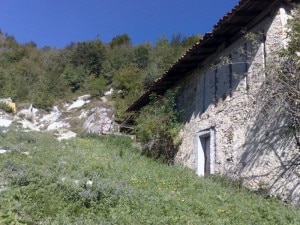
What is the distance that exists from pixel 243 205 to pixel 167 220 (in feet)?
7.10

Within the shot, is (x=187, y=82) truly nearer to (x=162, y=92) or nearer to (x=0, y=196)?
(x=162, y=92)

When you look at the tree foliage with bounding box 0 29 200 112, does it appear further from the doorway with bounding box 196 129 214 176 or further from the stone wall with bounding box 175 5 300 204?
the stone wall with bounding box 175 5 300 204

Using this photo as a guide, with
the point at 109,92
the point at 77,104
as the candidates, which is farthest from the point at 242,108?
the point at 77,104

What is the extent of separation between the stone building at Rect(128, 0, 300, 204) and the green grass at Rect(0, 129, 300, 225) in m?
0.97

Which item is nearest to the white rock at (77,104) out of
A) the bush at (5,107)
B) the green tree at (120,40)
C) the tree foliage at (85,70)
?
the tree foliage at (85,70)

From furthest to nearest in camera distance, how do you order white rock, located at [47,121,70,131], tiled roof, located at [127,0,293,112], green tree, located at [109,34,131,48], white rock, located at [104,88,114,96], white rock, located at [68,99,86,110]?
green tree, located at [109,34,131,48]
white rock, located at [104,88,114,96]
white rock, located at [68,99,86,110]
white rock, located at [47,121,70,131]
tiled roof, located at [127,0,293,112]

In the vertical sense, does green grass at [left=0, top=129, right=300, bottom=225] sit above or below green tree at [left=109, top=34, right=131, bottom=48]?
below

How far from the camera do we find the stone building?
9266 millimetres

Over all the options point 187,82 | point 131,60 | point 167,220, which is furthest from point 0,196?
point 131,60

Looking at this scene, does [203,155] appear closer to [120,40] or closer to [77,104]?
[77,104]

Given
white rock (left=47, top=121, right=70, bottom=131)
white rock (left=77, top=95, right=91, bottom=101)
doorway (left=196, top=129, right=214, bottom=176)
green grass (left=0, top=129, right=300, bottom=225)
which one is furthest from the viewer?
white rock (left=77, top=95, right=91, bottom=101)

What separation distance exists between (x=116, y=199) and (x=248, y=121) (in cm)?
524

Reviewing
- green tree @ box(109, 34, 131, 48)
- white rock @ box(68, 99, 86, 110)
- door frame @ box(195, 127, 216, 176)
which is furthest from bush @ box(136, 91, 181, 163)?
green tree @ box(109, 34, 131, 48)

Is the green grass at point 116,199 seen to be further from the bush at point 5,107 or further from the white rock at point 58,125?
the bush at point 5,107
